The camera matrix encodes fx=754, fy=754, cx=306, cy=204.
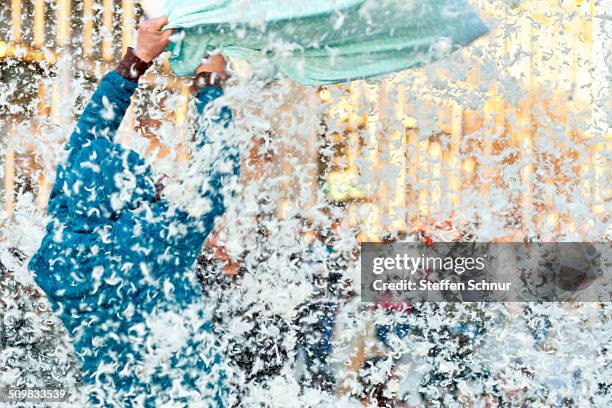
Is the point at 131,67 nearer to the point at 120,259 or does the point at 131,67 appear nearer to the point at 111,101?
the point at 111,101

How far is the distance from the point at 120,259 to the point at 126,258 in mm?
16

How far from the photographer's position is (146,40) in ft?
6.32

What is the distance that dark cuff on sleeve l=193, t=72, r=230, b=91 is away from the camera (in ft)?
6.19

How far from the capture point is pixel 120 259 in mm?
1786

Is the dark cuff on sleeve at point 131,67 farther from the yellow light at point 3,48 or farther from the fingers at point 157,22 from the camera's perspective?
the yellow light at point 3,48

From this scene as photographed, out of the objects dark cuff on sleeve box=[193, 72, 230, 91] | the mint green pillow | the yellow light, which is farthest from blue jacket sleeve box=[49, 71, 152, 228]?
the yellow light

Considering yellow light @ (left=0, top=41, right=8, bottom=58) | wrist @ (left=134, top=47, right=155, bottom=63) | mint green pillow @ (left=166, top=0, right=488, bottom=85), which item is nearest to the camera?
wrist @ (left=134, top=47, right=155, bottom=63)

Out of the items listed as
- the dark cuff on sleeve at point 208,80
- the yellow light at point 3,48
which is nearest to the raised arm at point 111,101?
the dark cuff on sleeve at point 208,80

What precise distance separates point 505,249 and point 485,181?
457 mm

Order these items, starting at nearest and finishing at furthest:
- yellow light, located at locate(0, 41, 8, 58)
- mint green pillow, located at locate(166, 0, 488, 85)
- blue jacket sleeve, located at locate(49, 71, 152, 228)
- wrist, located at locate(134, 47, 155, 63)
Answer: blue jacket sleeve, located at locate(49, 71, 152, 228) → wrist, located at locate(134, 47, 155, 63) → mint green pillow, located at locate(166, 0, 488, 85) → yellow light, located at locate(0, 41, 8, 58)

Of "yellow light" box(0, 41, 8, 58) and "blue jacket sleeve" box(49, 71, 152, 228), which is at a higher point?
"yellow light" box(0, 41, 8, 58)

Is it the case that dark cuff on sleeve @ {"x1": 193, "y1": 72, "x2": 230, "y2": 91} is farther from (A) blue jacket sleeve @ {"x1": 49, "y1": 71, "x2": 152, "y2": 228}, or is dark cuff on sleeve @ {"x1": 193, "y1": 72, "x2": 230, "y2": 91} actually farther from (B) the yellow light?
(B) the yellow light

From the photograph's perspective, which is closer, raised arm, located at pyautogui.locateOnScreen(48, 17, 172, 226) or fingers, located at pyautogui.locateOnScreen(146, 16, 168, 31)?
raised arm, located at pyautogui.locateOnScreen(48, 17, 172, 226)

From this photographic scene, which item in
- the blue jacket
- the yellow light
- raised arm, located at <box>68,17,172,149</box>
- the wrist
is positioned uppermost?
the yellow light
